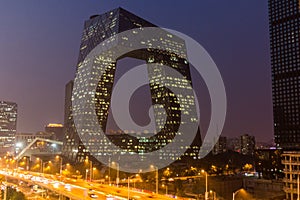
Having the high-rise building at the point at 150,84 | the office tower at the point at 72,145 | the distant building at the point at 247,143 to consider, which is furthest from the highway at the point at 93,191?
the distant building at the point at 247,143

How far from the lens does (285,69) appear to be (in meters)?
118

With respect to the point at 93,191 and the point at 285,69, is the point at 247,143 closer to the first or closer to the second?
the point at 285,69

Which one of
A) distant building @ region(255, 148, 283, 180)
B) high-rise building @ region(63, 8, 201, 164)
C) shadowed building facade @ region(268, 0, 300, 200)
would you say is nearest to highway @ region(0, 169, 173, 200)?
high-rise building @ region(63, 8, 201, 164)

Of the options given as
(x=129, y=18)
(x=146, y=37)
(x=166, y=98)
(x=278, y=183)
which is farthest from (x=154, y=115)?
(x=278, y=183)

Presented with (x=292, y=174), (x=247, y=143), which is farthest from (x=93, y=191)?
(x=247, y=143)

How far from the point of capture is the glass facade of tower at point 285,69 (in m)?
112

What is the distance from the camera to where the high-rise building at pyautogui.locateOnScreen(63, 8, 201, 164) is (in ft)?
318

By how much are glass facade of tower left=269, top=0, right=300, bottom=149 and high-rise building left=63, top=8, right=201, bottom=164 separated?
99.2ft

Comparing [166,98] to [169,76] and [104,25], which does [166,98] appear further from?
[104,25]

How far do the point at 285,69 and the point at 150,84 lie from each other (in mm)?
48477

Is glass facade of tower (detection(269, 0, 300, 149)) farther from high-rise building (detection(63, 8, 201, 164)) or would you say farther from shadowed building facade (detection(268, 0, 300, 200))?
high-rise building (detection(63, 8, 201, 164))

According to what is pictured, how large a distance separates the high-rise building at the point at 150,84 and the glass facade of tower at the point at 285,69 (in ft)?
99.2

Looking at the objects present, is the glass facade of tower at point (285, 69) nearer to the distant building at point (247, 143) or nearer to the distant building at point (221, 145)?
the distant building at point (221, 145)

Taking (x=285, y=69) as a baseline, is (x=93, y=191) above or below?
below
